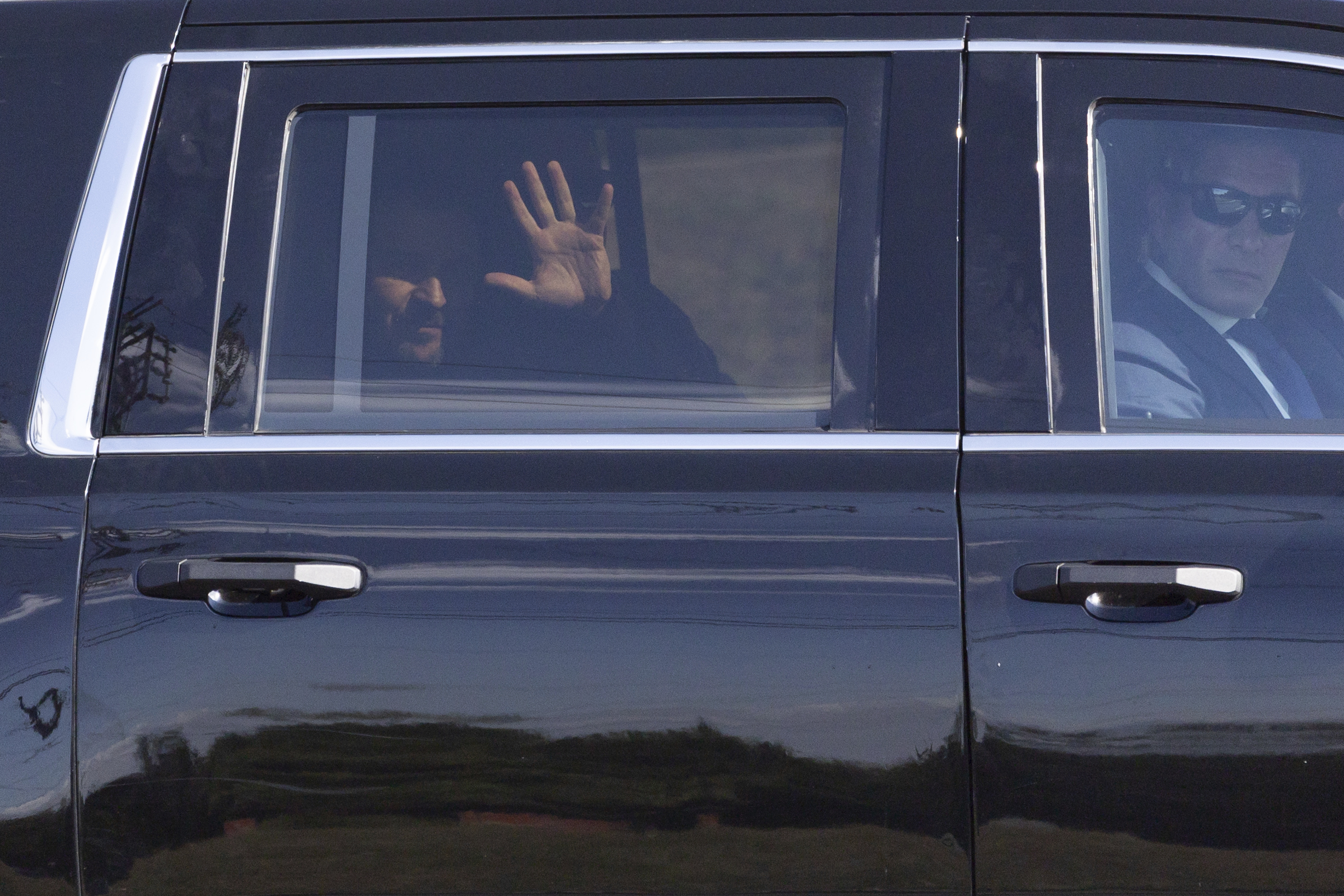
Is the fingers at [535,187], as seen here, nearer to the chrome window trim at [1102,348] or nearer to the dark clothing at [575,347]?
the dark clothing at [575,347]

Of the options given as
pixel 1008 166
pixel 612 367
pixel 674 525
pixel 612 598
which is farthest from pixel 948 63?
pixel 612 598

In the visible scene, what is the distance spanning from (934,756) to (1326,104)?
1.07 m

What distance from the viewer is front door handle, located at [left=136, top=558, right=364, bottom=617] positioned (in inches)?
64.6

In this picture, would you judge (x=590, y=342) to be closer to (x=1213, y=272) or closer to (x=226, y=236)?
(x=226, y=236)

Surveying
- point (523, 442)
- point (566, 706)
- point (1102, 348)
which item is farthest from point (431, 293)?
point (1102, 348)

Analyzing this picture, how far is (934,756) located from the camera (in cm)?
158

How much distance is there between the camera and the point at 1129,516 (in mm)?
1634

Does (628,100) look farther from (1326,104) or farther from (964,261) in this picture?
(1326,104)

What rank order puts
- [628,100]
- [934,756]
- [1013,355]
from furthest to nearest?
1. [628,100]
2. [1013,355]
3. [934,756]

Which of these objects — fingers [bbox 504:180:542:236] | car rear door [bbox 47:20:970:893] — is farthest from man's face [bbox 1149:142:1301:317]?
fingers [bbox 504:180:542:236]

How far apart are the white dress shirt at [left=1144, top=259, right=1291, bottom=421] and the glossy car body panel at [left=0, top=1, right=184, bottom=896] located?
4.96 ft

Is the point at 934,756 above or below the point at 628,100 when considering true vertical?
below

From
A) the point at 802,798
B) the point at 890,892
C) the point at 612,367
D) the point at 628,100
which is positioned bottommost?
the point at 890,892

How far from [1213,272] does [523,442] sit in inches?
41.1
